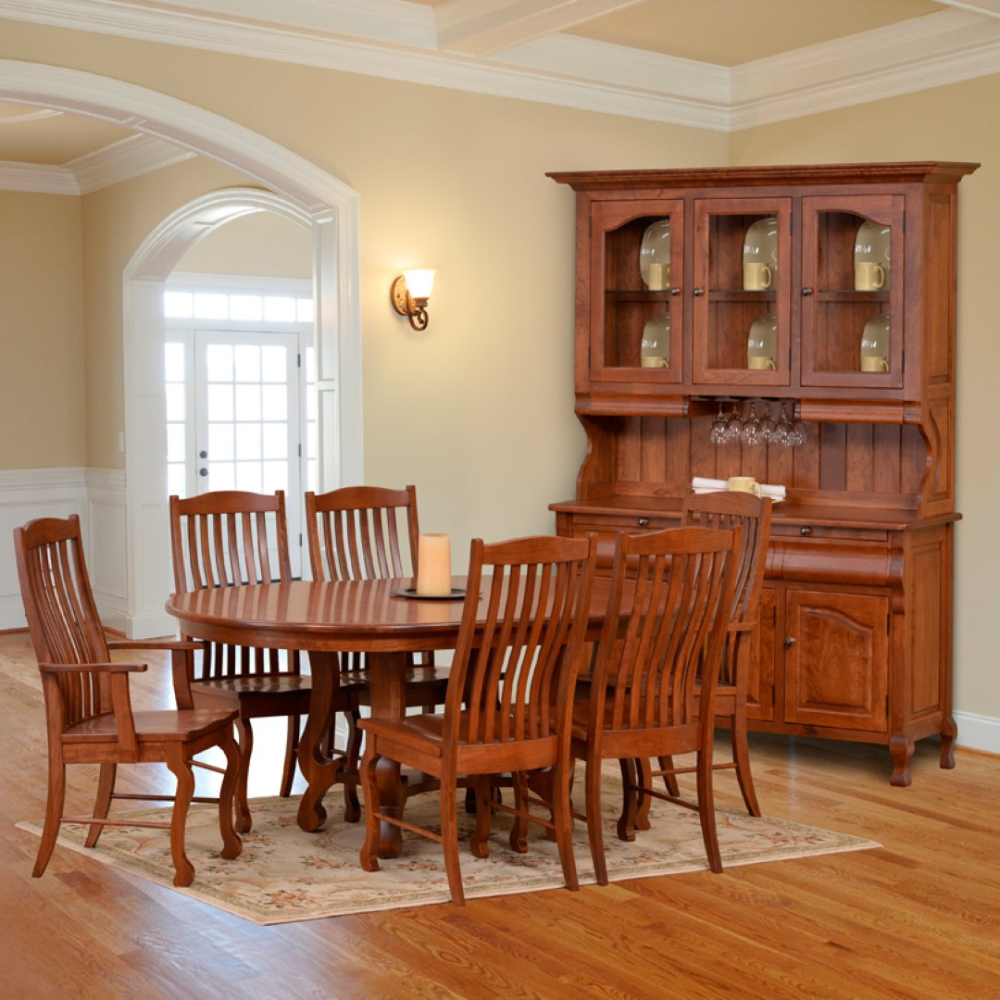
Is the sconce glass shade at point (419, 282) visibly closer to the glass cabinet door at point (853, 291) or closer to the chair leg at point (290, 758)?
the glass cabinet door at point (853, 291)

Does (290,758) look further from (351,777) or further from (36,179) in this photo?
(36,179)

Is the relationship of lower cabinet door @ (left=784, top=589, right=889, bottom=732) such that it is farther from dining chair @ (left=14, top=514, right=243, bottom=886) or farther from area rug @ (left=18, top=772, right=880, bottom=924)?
dining chair @ (left=14, top=514, right=243, bottom=886)

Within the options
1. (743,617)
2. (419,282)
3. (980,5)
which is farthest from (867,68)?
(743,617)

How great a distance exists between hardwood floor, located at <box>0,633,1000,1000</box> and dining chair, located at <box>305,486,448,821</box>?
909 mm

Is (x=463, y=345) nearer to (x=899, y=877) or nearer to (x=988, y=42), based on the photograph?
(x=988, y=42)

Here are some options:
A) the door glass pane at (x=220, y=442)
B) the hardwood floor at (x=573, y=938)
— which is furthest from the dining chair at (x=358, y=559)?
the door glass pane at (x=220, y=442)

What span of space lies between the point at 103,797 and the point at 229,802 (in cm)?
39

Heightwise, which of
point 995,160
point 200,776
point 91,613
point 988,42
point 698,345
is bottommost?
point 200,776

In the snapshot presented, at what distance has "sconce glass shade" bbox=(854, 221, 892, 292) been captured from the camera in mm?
5211

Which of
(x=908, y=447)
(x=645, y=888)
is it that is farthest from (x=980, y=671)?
(x=645, y=888)

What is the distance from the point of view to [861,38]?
5531 mm

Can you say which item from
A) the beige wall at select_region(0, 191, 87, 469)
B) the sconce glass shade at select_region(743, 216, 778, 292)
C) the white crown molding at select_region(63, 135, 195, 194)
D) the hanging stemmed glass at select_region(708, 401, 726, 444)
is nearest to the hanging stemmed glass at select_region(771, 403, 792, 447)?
the hanging stemmed glass at select_region(708, 401, 726, 444)

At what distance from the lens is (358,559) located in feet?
16.0

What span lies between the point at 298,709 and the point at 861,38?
11.3 ft
